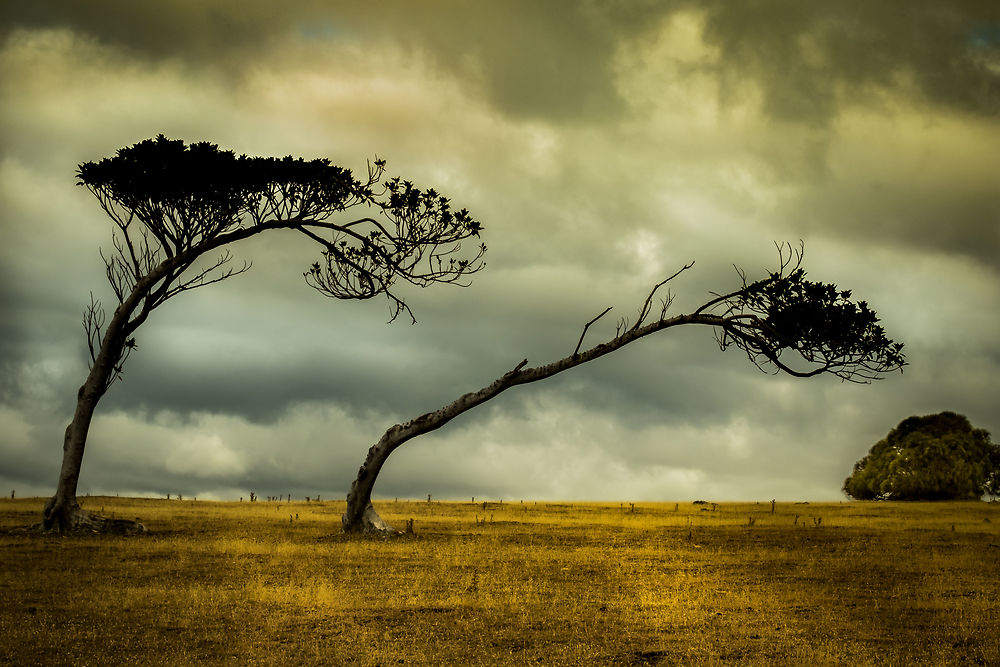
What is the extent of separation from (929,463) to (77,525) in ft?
179

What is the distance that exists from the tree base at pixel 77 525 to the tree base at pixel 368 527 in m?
6.72

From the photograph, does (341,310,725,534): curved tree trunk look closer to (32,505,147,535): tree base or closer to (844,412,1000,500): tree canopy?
(32,505,147,535): tree base

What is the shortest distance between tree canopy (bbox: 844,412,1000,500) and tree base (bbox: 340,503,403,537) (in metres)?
45.5

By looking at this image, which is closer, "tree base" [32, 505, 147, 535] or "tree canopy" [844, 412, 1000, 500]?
"tree base" [32, 505, 147, 535]

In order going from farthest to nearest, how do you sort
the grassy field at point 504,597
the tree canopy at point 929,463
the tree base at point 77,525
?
the tree canopy at point 929,463 → the tree base at point 77,525 → the grassy field at point 504,597

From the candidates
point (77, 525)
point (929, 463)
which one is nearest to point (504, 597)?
point (77, 525)

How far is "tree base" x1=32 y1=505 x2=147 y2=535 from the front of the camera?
3006 cm

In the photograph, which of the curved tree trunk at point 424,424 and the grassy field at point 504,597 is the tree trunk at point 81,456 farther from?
the curved tree trunk at point 424,424

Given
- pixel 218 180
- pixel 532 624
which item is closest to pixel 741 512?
pixel 218 180

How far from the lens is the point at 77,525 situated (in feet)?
99.2

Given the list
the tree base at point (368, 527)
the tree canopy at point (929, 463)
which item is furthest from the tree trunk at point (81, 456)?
the tree canopy at point (929, 463)

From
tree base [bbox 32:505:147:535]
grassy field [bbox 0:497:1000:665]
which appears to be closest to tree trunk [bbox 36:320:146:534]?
tree base [bbox 32:505:147:535]

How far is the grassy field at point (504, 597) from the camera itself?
13.9 metres

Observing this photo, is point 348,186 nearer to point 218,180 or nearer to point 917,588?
point 218,180
